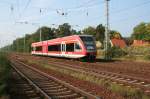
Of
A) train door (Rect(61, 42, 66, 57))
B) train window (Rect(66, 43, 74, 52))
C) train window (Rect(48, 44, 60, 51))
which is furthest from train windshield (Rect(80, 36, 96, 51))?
train window (Rect(48, 44, 60, 51))

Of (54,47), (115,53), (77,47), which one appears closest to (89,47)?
(77,47)

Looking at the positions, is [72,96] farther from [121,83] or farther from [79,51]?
[79,51]

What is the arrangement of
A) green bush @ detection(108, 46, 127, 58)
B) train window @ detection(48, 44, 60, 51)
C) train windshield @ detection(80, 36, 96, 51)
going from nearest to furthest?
1. train windshield @ detection(80, 36, 96, 51)
2. green bush @ detection(108, 46, 127, 58)
3. train window @ detection(48, 44, 60, 51)

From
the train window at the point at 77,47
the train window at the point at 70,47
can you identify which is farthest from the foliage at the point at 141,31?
the train window at the point at 77,47

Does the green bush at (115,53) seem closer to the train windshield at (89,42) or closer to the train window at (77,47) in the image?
the train windshield at (89,42)

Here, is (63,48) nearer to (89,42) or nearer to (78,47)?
(78,47)

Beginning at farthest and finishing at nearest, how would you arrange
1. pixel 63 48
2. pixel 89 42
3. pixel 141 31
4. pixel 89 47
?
pixel 141 31 → pixel 63 48 → pixel 89 42 → pixel 89 47

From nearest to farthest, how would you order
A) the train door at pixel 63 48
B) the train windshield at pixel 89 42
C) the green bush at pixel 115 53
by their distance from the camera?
1. the train windshield at pixel 89 42
2. the train door at pixel 63 48
3. the green bush at pixel 115 53

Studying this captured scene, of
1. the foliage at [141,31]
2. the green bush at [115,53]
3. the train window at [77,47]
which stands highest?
the foliage at [141,31]

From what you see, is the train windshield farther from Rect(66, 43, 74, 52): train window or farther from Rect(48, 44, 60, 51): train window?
Rect(48, 44, 60, 51): train window

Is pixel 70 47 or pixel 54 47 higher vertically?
pixel 54 47

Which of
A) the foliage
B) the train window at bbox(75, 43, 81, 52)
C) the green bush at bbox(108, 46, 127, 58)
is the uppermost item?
the foliage

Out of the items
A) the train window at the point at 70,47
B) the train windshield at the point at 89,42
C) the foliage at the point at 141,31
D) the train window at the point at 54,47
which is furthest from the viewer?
the foliage at the point at 141,31

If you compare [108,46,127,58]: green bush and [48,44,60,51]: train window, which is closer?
[108,46,127,58]: green bush
